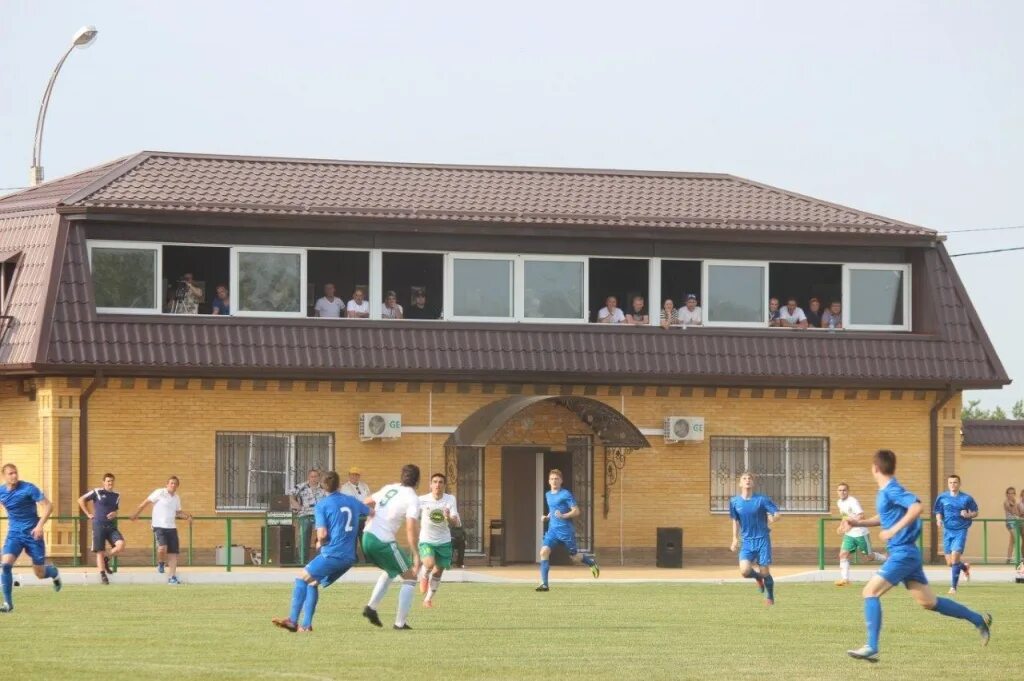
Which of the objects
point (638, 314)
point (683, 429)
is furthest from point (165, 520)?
point (638, 314)

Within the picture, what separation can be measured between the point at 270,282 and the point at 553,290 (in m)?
5.31

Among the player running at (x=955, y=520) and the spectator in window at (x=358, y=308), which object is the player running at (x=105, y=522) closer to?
the spectator in window at (x=358, y=308)

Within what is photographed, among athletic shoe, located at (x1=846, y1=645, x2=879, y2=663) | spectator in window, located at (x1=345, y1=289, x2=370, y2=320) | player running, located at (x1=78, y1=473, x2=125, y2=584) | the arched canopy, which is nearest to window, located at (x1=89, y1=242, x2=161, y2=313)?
spectator in window, located at (x1=345, y1=289, x2=370, y2=320)

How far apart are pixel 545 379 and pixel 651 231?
3.47 m

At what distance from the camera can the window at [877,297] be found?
38625 millimetres

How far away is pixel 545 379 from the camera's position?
120ft

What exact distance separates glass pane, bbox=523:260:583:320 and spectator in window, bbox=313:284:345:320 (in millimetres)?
3477

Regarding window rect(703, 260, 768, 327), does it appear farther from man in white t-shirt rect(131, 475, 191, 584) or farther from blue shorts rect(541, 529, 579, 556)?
man in white t-shirt rect(131, 475, 191, 584)

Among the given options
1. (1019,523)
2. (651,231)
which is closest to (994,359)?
(1019,523)

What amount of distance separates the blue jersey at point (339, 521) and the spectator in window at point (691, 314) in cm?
1782

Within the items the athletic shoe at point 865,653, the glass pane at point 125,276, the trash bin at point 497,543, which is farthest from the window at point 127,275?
the athletic shoe at point 865,653

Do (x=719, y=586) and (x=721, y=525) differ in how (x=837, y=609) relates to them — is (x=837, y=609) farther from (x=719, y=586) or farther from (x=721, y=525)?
(x=721, y=525)

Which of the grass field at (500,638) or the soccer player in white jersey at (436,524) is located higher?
the soccer player in white jersey at (436,524)

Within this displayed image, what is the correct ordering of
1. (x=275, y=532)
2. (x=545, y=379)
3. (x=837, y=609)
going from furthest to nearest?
(x=545, y=379)
(x=275, y=532)
(x=837, y=609)
